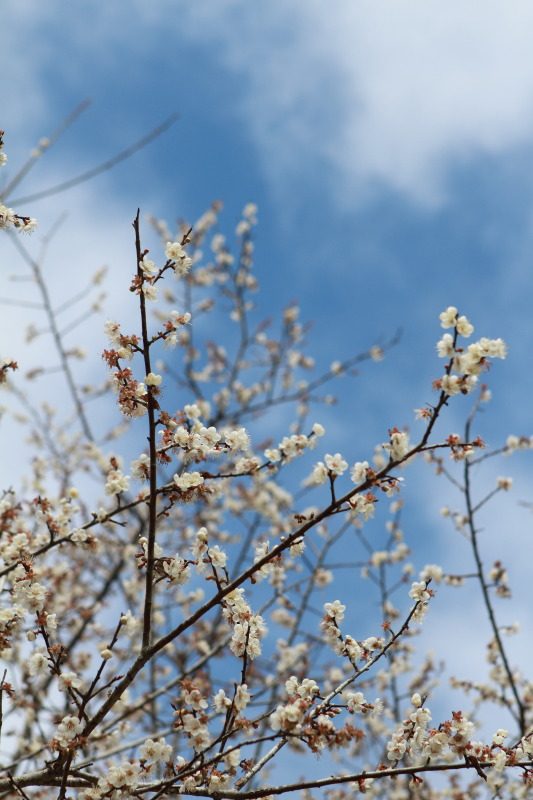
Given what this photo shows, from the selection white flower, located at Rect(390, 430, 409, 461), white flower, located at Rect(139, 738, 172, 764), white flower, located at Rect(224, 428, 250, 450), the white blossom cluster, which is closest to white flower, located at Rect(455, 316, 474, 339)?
the white blossom cluster

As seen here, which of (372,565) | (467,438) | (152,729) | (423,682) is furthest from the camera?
(423,682)

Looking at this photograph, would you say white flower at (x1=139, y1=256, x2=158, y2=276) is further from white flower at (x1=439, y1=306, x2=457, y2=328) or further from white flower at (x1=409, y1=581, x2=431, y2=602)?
white flower at (x1=409, y1=581, x2=431, y2=602)

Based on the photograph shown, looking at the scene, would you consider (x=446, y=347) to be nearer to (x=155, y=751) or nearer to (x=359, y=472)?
(x=359, y=472)

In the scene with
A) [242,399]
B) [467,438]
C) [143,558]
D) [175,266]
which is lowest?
[143,558]

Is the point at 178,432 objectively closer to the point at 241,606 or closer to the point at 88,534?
the point at 241,606

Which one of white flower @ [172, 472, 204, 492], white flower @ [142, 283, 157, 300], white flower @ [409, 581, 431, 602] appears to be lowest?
white flower @ [409, 581, 431, 602]

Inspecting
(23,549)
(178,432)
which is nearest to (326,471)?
(178,432)

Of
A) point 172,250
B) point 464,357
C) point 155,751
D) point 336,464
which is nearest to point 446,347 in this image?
point 464,357

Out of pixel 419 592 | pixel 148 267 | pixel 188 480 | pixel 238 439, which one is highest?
pixel 148 267

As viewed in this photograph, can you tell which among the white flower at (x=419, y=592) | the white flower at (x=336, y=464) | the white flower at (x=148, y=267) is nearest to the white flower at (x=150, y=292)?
the white flower at (x=148, y=267)

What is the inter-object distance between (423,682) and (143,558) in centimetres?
811

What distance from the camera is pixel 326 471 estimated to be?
3584 millimetres

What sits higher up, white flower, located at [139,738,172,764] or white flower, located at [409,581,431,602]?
white flower, located at [409,581,431,602]

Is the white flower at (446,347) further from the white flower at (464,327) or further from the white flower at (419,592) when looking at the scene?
the white flower at (419,592)
